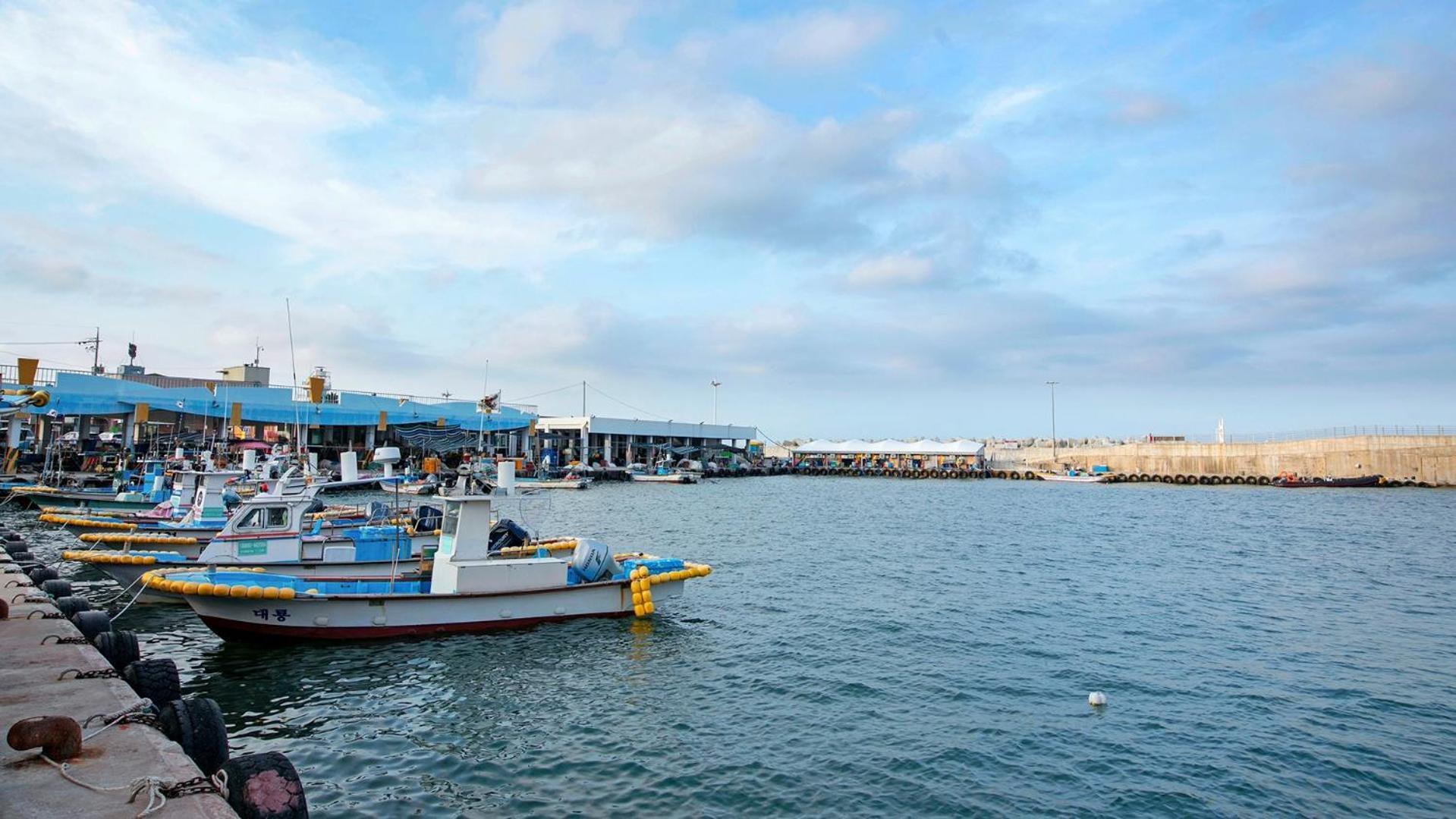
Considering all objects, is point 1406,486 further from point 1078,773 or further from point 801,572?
point 1078,773

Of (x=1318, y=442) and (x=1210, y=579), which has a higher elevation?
(x=1318, y=442)

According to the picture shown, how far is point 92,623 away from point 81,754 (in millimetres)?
6707

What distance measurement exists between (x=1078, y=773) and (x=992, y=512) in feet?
156

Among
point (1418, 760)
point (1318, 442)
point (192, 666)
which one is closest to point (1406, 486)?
point (1318, 442)

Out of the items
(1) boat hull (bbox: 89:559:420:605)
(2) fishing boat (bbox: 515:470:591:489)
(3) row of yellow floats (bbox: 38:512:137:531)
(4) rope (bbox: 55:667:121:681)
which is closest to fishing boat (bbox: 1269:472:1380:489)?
(2) fishing boat (bbox: 515:470:591:489)

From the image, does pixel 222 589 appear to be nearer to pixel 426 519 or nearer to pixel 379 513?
pixel 426 519

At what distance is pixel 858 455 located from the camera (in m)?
130

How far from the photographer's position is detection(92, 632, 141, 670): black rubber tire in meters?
11.4

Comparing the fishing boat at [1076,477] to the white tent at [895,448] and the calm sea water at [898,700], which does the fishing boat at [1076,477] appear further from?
the calm sea water at [898,700]

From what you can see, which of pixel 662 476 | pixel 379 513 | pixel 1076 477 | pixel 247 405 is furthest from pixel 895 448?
pixel 379 513

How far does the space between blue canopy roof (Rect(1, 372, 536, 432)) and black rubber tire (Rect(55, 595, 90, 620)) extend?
135 feet

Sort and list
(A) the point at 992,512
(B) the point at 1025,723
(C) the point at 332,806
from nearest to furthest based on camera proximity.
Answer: (C) the point at 332,806 < (B) the point at 1025,723 < (A) the point at 992,512

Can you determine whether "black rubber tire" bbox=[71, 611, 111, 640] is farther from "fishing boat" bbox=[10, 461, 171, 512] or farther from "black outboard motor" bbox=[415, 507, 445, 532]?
"fishing boat" bbox=[10, 461, 171, 512]

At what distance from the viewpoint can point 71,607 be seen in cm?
1388
